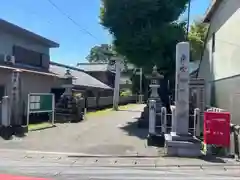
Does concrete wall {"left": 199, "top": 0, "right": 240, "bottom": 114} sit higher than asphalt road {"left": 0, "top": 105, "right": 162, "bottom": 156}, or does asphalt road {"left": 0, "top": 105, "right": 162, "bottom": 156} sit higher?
concrete wall {"left": 199, "top": 0, "right": 240, "bottom": 114}

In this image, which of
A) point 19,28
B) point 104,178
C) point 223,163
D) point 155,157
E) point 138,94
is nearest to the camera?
point 104,178

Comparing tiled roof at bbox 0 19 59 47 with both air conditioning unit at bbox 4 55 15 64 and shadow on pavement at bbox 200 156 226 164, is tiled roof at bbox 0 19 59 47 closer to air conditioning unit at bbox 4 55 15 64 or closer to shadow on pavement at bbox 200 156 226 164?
air conditioning unit at bbox 4 55 15 64

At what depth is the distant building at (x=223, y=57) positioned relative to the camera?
13586mm

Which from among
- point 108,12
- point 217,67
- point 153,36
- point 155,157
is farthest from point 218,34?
point 155,157

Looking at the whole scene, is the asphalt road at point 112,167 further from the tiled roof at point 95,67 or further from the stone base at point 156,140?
the tiled roof at point 95,67

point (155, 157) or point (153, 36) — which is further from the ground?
point (153, 36)

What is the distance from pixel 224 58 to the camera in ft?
53.1

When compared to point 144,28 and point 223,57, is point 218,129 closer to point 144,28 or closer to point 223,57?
point 223,57

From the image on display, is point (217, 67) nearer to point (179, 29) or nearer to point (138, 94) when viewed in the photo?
point (179, 29)

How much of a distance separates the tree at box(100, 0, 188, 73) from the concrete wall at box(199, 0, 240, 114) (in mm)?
2555

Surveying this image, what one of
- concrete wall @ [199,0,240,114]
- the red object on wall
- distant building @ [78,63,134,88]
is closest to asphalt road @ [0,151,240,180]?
the red object on wall

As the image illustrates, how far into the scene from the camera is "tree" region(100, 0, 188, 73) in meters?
20.2

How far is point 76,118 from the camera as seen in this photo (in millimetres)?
21797

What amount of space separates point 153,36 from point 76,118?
6.85 metres
